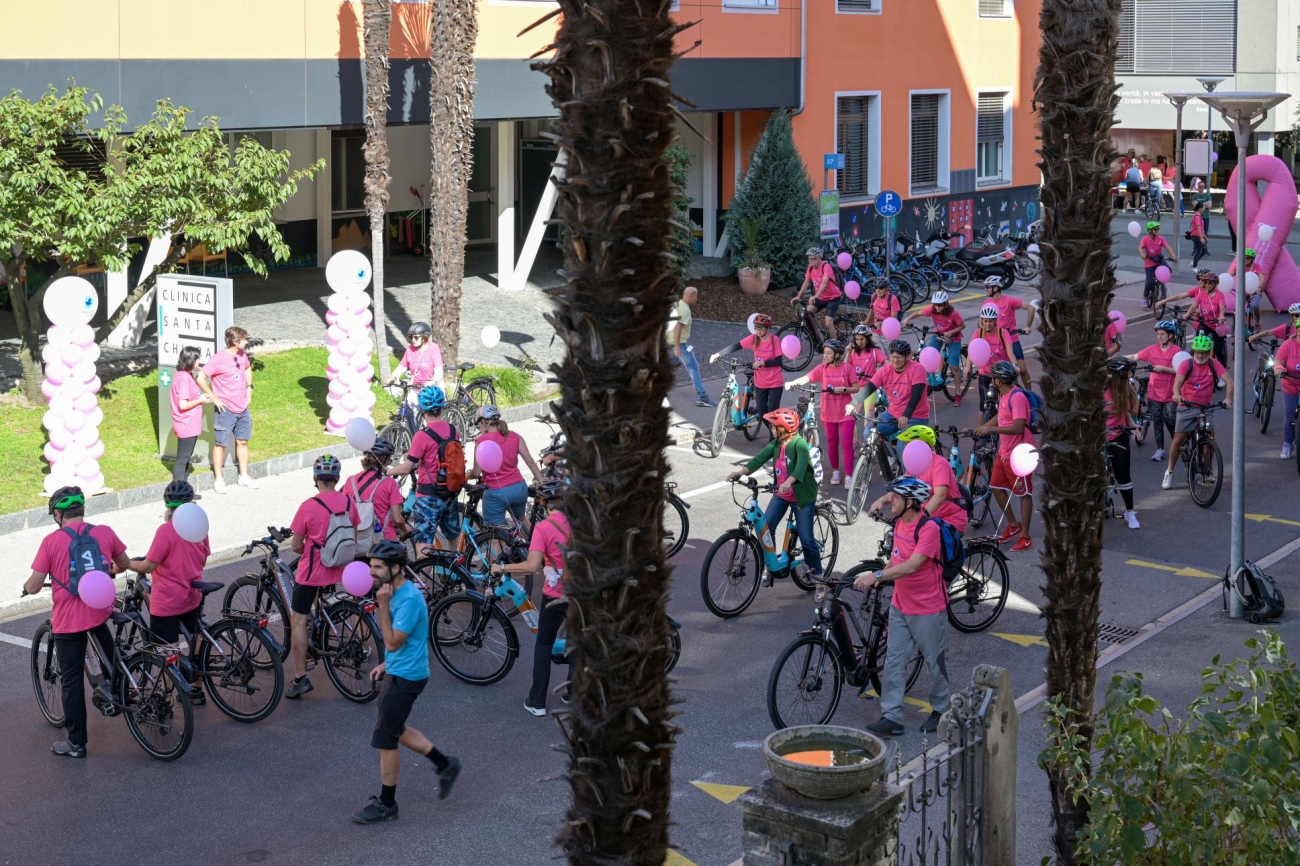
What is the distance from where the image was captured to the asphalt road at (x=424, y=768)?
8.73 m

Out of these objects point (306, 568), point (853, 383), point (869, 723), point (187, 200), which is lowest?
point (869, 723)

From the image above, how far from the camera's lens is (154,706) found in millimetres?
9938

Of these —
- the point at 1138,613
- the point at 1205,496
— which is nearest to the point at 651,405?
the point at 1138,613

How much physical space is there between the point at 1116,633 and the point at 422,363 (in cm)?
884

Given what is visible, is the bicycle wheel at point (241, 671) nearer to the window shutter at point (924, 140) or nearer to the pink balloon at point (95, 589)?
the pink balloon at point (95, 589)

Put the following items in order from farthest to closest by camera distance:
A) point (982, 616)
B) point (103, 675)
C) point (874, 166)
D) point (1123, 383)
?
point (874, 166) < point (1123, 383) < point (982, 616) < point (103, 675)

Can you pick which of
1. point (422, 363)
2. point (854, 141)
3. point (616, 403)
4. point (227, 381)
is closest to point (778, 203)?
point (854, 141)

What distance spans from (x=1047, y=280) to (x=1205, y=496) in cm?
949

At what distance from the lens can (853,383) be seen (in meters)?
16.3

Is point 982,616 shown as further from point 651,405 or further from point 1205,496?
point 651,405

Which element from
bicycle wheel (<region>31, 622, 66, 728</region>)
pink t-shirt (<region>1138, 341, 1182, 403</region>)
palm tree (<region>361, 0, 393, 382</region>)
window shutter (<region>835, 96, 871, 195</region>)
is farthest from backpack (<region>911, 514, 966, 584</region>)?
window shutter (<region>835, 96, 871, 195</region>)

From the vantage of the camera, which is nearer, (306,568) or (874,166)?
(306,568)

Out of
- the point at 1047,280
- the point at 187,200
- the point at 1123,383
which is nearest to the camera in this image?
the point at 1047,280

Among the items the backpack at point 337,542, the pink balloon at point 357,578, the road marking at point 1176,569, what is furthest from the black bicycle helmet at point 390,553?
the road marking at point 1176,569
